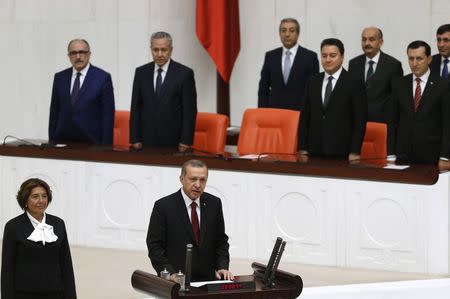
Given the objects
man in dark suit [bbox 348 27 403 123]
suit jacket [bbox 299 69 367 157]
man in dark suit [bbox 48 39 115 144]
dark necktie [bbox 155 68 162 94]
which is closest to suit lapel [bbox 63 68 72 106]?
man in dark suit [bbox 48 39 115 144]

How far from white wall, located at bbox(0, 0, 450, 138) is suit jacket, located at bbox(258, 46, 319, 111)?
1645mm

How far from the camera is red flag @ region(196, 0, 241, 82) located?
1378cm

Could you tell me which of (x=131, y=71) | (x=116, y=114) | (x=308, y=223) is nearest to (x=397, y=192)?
(x=308, y=223)

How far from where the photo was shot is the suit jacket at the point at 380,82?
37.2 feet

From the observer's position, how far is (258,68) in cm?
1414

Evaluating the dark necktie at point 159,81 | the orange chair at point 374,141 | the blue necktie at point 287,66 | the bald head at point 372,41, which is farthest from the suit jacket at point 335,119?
the blue necktie at point 287,66

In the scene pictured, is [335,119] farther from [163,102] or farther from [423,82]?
[163,102]

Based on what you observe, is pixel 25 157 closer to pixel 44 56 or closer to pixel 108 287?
pixel 108 287

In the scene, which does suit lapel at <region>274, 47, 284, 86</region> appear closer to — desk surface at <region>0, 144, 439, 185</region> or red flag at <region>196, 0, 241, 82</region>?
desk surface at <region>0, 144, 439, 185</region>

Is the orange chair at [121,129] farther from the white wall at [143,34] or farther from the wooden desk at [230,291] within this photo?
the wooden desk at [230,291]

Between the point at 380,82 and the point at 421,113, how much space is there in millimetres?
1445

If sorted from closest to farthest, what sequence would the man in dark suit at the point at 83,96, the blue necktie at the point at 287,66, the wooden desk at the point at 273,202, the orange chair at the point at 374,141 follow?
the wooden desk at the point at 273,202, the orange chair at the point at 374,141, the man in dark suit at the point at 83,96, the blue necktie at the point at 287,66

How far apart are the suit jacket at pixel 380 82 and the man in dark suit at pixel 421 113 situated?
1122 mm

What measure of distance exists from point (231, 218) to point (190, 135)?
914 millimetres
